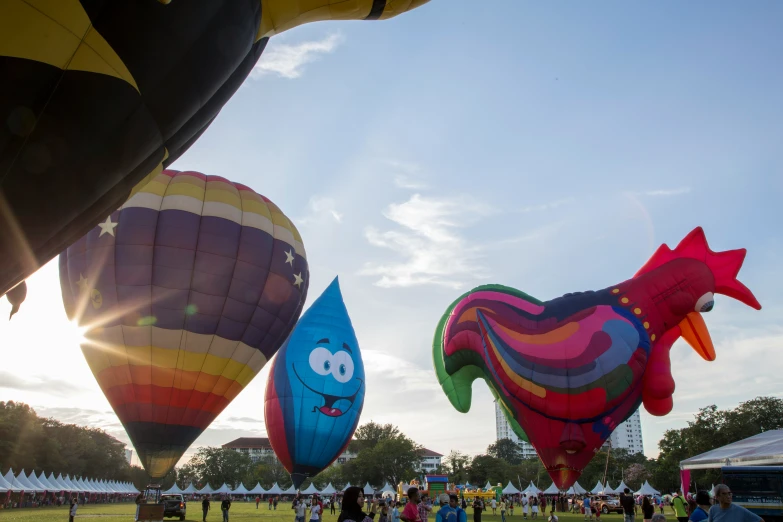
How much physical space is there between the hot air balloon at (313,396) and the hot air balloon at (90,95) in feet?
52.0

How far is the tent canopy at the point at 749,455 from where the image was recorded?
16750mm

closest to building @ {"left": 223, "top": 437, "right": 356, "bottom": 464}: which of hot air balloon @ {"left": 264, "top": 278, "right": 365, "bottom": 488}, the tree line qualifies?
the tree line

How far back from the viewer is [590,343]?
1552 centimetres

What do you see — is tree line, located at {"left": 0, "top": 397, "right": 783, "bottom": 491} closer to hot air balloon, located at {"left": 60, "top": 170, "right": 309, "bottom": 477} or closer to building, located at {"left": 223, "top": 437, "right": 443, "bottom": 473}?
hot air balloon, located at {"left": 60, "top": 170, "right": 309, "bottom": 477}

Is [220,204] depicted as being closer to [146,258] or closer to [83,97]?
[146,258]

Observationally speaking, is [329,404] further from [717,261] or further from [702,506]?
[702,506]

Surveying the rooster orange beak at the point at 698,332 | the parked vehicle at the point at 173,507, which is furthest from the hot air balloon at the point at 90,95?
the parked vehicle at the point at 173,507

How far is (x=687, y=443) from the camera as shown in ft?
181

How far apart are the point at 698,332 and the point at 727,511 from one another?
48.8 feet

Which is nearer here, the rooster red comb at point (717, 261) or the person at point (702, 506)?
the person at point (702, 506)

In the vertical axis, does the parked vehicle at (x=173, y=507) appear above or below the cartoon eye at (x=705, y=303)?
below

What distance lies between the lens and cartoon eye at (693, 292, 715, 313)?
55.1 feet

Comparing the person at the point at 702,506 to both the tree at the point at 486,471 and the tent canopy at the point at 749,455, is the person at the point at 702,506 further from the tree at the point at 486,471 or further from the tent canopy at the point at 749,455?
the tree at the point at 486,471

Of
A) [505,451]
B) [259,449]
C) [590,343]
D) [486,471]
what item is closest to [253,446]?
[259,449]
